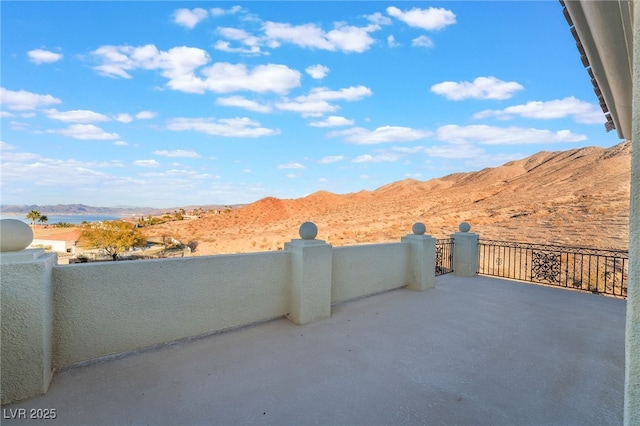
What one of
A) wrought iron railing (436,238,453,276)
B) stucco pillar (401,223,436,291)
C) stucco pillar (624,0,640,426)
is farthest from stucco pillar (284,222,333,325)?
wrought iron railing (436,238,453,276)

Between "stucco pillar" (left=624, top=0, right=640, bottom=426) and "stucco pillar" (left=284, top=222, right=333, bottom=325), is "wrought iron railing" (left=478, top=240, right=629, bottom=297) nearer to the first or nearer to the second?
"stucco pillar" (left=284, top=222, right=333, bottom=325)

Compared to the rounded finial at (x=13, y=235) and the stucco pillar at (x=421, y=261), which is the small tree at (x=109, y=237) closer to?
the stucco pillar at (x=421, y=261)

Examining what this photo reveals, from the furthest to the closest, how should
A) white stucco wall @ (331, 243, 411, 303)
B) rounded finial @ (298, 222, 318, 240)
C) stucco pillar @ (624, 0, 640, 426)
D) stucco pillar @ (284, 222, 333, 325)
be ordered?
white stucco wall @ (331, 243, 411, 303) < rounded finial @ (298, 222, 318, 240) < stucco pillar @ (284, 222, 333, 325) < stucco pillar @ (624, 0, 640, 426)

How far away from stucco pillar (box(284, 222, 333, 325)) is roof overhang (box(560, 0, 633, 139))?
425 centimetres

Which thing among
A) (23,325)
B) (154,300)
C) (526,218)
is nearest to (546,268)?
(154,300)

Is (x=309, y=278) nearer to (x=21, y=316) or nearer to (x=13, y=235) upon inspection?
(x=21, y=316)

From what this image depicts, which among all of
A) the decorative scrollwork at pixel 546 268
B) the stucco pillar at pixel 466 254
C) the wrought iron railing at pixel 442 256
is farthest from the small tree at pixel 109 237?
the decorative scrollwork at pixel 546 268

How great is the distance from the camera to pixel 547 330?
17.0 ft

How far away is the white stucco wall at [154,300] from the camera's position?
3688 mm

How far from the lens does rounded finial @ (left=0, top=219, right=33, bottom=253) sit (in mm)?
3115

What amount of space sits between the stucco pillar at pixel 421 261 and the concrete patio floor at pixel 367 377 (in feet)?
6.20

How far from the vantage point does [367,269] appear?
677 cm

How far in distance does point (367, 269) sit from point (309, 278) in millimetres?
1959

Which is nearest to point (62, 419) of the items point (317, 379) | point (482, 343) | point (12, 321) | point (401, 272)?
point (12, 321)
